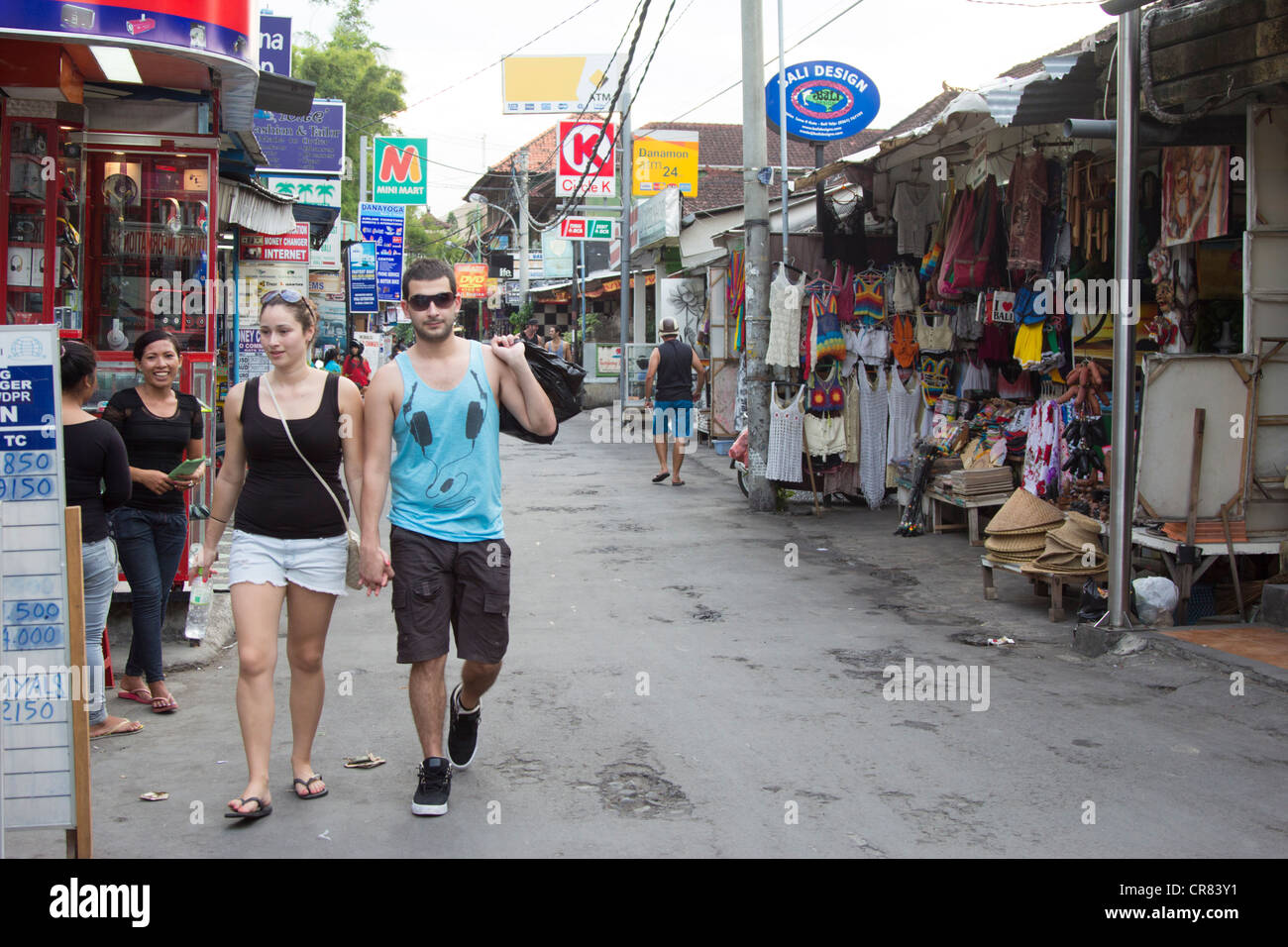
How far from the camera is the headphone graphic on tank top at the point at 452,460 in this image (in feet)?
14.8

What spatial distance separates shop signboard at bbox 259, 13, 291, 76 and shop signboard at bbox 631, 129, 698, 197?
12.1 m

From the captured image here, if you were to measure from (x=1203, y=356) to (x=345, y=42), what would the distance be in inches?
1643

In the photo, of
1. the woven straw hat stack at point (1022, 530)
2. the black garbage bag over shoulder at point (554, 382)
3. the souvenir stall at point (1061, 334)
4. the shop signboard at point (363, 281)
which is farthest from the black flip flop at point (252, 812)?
the shop signboard at point (363, 281)

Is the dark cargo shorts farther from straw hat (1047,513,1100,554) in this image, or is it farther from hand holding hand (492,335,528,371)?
straw hat (1047,513,1100,554)

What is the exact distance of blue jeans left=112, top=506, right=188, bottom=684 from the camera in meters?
5.73

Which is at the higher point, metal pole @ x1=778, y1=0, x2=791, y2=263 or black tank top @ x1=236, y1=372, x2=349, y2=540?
metal pole @ x1=778, y1=0, x2=791, y2=263

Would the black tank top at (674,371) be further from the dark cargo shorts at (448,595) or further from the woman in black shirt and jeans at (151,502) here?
the dark cargo shorts at (448,595)

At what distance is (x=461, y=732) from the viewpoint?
489 cm

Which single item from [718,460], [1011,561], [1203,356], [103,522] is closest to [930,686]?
[1011,561]

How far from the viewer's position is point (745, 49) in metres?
12.5

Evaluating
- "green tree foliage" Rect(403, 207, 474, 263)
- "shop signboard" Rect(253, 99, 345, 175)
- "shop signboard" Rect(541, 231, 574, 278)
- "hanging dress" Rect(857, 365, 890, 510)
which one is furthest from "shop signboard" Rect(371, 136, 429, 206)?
"green tree foliage" Rect(403, 207, 474, 263)

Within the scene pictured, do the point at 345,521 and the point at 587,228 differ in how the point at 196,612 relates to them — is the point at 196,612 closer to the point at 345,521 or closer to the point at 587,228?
the point at 345,521

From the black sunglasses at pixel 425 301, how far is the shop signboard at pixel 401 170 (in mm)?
20019

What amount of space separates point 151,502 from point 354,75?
4013 cm
